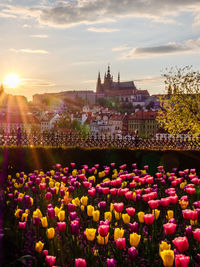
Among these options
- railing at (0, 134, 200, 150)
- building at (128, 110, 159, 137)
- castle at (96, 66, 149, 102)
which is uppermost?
castle at (96, 66, 149, 102)

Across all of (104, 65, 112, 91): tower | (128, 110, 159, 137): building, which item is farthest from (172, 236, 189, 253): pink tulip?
(104, 65, 112, 91): tower

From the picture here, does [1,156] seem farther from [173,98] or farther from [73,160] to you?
[173,98]

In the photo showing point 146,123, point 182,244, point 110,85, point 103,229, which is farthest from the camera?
point 110,85

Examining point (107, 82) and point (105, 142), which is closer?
point (105, 142)

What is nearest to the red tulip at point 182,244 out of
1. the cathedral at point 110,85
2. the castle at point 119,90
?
the castle at point 119,90

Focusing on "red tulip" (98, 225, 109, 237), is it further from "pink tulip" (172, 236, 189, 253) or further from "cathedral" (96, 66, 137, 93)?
"cathedral" (96, 66, 137, 93)

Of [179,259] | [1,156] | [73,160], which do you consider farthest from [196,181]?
[1,156]

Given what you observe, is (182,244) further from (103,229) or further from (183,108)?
(183,108)

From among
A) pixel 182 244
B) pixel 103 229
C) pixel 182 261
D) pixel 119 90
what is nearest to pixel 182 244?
pixel 182 244

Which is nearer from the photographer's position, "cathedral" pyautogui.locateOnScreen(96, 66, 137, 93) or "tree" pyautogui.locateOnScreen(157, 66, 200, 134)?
"tree" pyautogui.locateOnScreen(157, 66, 200, 134)

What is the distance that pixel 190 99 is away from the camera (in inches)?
980

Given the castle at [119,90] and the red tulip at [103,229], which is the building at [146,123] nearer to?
the castle at [119,90]

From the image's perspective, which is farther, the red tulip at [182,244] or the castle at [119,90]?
the castle at [119,90]

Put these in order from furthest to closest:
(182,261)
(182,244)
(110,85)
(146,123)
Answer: (110,85) < (146,123) < (182,244) < (182,261)
